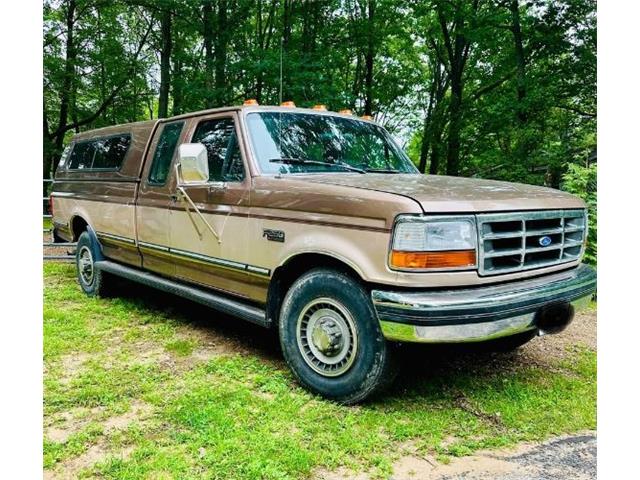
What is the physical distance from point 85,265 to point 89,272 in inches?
6.0

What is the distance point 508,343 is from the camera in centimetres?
430

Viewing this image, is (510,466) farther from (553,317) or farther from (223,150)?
(223,150)

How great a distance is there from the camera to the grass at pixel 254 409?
2.72 meters

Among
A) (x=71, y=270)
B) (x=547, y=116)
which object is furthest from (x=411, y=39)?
(x=71, y=270)

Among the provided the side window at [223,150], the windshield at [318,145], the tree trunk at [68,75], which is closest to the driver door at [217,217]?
the side window at [223,150]

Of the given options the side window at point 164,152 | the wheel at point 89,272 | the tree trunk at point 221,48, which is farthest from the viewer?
the tree trunk at point 221,48

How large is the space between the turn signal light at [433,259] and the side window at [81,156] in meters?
5.20

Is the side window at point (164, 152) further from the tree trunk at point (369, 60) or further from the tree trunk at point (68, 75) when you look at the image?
the tree trunk at point (68, 75)

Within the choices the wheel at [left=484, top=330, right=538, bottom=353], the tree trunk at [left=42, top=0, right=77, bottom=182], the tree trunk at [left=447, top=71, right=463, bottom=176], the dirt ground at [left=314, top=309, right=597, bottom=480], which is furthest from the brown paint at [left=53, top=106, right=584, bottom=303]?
the tree trunk at [left=42, top=0, right=77, bottom=182]

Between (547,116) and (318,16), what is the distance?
31.1 feet

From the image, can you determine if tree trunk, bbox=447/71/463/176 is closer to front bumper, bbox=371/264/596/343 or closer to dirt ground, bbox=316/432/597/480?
front bumper, bbox=371/264/596/343

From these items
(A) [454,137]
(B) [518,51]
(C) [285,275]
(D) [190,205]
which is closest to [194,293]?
(D) [190,205]

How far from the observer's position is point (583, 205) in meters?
3.81

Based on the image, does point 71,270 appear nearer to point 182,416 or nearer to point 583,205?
point 182,416
